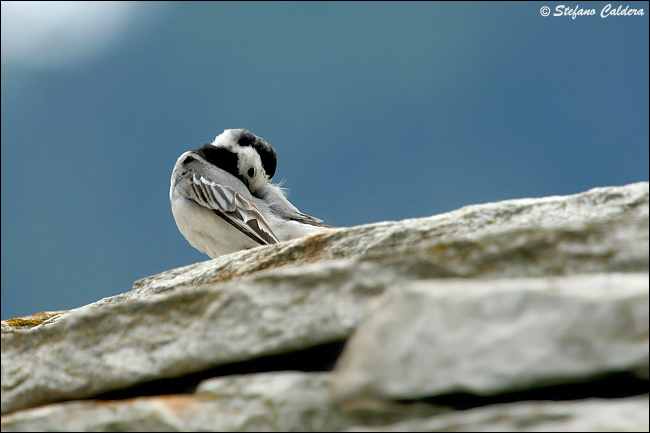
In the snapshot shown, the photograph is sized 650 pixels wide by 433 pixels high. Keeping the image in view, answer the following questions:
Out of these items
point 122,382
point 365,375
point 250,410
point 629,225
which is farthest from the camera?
point 122,382

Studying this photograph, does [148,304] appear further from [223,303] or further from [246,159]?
[246,159]

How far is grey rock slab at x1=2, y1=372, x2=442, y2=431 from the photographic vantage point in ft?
→ 7.21

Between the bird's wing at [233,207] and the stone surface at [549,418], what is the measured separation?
4.95m

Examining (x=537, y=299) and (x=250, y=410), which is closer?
(x=537, y=299)

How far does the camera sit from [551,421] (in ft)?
6.48

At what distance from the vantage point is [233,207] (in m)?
7.43

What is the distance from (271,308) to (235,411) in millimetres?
406

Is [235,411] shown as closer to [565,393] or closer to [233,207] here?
[565,393]

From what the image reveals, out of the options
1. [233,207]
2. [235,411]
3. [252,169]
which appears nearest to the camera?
[235,411]

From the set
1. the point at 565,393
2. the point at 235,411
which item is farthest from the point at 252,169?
the point at 565,393

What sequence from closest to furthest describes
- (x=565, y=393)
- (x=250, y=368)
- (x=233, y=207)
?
(x=565, y=393) → (x=250, y=368) → (x=233, y=207)

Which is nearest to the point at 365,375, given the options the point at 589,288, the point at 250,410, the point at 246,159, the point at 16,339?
the point at 250,410

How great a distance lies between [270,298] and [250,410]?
433 mm

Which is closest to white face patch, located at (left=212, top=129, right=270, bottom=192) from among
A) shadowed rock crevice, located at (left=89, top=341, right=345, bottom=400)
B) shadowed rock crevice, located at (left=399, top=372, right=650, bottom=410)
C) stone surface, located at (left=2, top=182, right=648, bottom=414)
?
stone surface, located at (left=2, top=182, right=648, bottom=414)
